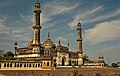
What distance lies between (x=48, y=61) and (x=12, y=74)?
958 centimetres

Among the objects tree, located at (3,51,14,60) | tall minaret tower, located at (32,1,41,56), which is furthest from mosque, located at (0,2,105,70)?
tree, located at (3,51,14,60)

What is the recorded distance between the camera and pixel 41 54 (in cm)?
5284

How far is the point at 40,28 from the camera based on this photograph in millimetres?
52812

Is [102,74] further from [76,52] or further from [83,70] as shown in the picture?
[76,52]

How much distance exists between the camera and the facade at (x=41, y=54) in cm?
4788

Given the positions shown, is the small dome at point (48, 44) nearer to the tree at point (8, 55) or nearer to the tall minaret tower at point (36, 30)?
the tall minaret tower at point (36, 30)

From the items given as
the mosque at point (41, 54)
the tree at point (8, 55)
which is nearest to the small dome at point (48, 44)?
the mosque at point (41, 54)

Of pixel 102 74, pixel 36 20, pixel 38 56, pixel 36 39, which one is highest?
pixel 36 20

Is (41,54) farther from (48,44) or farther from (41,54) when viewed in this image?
(48,44)

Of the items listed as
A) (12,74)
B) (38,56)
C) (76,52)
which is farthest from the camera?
(76,52)

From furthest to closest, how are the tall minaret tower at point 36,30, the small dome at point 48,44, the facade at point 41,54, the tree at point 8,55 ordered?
the tree at point 8,55, the small dome at point 48,44, the tall minaret tower at point 36,30, the facade at point 41,54

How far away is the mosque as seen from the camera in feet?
157

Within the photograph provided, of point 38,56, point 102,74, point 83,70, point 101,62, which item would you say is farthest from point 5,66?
point 101,62

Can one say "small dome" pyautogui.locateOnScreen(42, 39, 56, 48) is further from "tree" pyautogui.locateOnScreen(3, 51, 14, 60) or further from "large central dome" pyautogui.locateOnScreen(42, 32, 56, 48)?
"tree" pyautogui.locateOnScreen(3, 51, 14, 60)
